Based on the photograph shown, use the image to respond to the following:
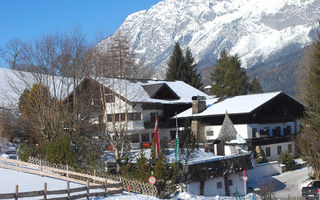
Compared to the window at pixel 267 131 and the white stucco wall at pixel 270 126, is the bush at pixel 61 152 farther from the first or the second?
the window at pixel 267 131

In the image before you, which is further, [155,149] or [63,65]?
[63,65]

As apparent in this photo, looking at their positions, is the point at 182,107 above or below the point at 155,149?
above

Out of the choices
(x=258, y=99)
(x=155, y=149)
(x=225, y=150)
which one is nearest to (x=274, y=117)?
(x=258, y=99)

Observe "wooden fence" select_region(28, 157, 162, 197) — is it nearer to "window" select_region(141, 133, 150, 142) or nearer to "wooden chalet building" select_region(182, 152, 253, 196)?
"wooden chalet building" select_region(182, 152, 253, 196)

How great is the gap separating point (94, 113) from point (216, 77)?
43247 millimetres

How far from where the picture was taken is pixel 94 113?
42.3m

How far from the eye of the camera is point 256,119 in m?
48.7

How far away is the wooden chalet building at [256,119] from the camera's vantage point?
157 ft

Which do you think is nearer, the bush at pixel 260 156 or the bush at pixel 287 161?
the bush at pixel 260 156

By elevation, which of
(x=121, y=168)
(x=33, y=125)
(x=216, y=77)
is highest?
(x=216, y=77)

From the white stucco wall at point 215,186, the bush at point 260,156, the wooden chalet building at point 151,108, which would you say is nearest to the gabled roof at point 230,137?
the bush at point 260,156

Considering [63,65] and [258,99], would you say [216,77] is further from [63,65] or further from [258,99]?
[63,65]

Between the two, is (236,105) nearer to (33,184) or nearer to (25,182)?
(25,182)

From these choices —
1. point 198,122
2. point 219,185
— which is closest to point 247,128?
point 198,122
